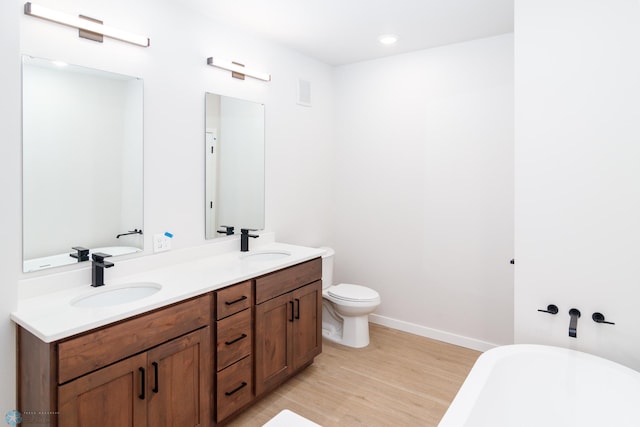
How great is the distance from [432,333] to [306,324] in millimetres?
1374

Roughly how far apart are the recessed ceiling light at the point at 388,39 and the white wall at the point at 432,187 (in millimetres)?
365

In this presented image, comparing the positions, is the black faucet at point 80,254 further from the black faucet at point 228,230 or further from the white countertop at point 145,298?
the black faucet at point 228,230

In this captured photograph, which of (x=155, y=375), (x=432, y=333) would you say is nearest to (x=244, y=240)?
(x=155, y=375)

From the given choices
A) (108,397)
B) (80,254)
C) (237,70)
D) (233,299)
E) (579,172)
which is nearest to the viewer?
(108,397)

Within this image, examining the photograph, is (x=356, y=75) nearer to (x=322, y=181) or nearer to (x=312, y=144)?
(x=312, y=144)

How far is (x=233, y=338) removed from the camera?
214 cm

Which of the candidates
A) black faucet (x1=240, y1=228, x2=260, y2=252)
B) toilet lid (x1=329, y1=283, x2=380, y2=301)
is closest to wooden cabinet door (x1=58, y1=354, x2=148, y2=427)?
black faucet (x1=240, y1=228, x2=260, y2=252)

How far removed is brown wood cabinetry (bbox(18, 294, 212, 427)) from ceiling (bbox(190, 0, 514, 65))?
6.22 ft

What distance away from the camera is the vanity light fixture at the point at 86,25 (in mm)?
1741

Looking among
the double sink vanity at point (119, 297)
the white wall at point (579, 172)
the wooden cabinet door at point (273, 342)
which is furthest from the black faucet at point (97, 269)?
the white wall at point (579, 172)

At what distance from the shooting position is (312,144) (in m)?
3.64

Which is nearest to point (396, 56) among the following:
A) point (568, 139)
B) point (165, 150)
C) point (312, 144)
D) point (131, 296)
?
point (312, 144)

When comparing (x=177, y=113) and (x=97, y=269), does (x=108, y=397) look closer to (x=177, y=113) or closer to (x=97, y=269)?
(x=97, y=269)

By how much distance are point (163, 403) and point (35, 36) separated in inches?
72.5
